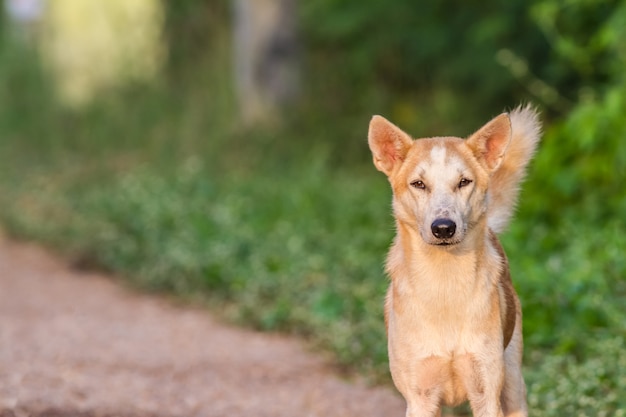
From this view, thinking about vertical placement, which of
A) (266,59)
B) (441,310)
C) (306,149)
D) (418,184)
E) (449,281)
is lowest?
(441,310)

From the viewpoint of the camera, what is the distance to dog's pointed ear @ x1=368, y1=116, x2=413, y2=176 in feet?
18.0

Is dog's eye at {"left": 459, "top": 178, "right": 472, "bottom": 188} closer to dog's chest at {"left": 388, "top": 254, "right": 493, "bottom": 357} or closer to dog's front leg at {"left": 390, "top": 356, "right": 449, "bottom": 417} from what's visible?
dog's chest at {"left": 388, "top": 254, "right": 493, "bottom": 357}

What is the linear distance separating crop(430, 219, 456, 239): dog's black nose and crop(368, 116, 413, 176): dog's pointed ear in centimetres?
50

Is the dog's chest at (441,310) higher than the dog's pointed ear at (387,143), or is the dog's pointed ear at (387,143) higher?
the dog's pointed ear at (387,143)

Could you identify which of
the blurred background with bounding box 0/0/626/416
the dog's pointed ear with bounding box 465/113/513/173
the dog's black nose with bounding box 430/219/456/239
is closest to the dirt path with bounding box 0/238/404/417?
the blurred background with bounding box 0/0/626/416

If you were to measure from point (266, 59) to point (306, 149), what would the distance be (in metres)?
1.71

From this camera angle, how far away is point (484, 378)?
17.2 ft

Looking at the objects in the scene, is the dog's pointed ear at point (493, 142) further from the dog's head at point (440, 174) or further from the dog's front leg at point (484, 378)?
the dog's front leg at point (484, 378)

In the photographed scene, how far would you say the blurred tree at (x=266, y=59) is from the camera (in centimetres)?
1608

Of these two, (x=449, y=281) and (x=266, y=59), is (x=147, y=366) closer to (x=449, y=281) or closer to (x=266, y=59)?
(x=449, y=281)

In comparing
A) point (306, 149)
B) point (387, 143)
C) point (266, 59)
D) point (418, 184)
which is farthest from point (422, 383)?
point (266, 59)

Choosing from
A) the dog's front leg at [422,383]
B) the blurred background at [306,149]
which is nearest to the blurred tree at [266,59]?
the blurred background at [306,149]

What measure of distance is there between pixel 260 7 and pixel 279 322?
7.60m

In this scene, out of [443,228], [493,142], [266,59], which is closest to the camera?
[443,228]
